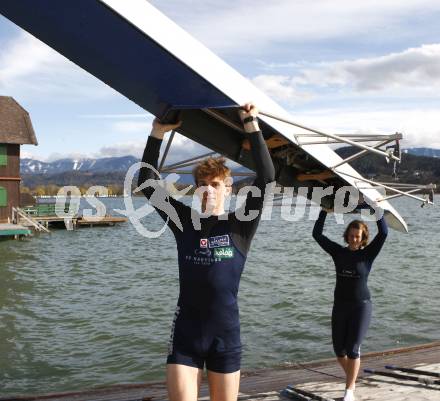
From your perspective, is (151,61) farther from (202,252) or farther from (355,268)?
(355,268)

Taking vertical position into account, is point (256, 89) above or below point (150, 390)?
above

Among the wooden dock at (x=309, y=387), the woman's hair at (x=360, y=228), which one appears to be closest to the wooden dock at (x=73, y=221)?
the wooden dock at (x=309, y=387)

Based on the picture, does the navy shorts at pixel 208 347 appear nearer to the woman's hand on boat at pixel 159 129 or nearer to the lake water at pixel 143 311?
the woman's hand on boat at pixel 159 129

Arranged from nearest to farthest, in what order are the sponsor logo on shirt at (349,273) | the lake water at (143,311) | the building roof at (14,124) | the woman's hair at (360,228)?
the sponsor logo on shirt at (349,273) → the woman's hair at (360,228) → the lake water at (143,311) → the building roof at (14,124)

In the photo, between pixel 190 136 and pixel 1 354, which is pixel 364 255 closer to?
pixel 190 136

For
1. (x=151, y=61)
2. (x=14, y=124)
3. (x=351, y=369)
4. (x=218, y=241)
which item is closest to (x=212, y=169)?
(x=218, y=241)

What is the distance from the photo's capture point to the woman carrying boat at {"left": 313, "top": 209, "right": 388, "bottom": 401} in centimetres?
557

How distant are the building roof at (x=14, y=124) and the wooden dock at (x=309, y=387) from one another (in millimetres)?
36469

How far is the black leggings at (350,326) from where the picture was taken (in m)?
5.55

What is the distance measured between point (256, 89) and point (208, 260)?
1.68 metres

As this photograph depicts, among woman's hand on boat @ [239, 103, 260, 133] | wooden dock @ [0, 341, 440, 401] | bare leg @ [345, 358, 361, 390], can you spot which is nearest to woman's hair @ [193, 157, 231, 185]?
woman's hand on boat @ [239, 103, 260, 133]

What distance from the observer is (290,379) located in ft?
23.6

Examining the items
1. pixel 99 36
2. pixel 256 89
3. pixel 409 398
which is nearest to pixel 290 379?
pixel 409 398

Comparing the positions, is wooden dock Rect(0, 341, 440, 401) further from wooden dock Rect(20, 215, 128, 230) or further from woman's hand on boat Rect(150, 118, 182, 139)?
wooden dock Rect(20, 215, 128, 230)
